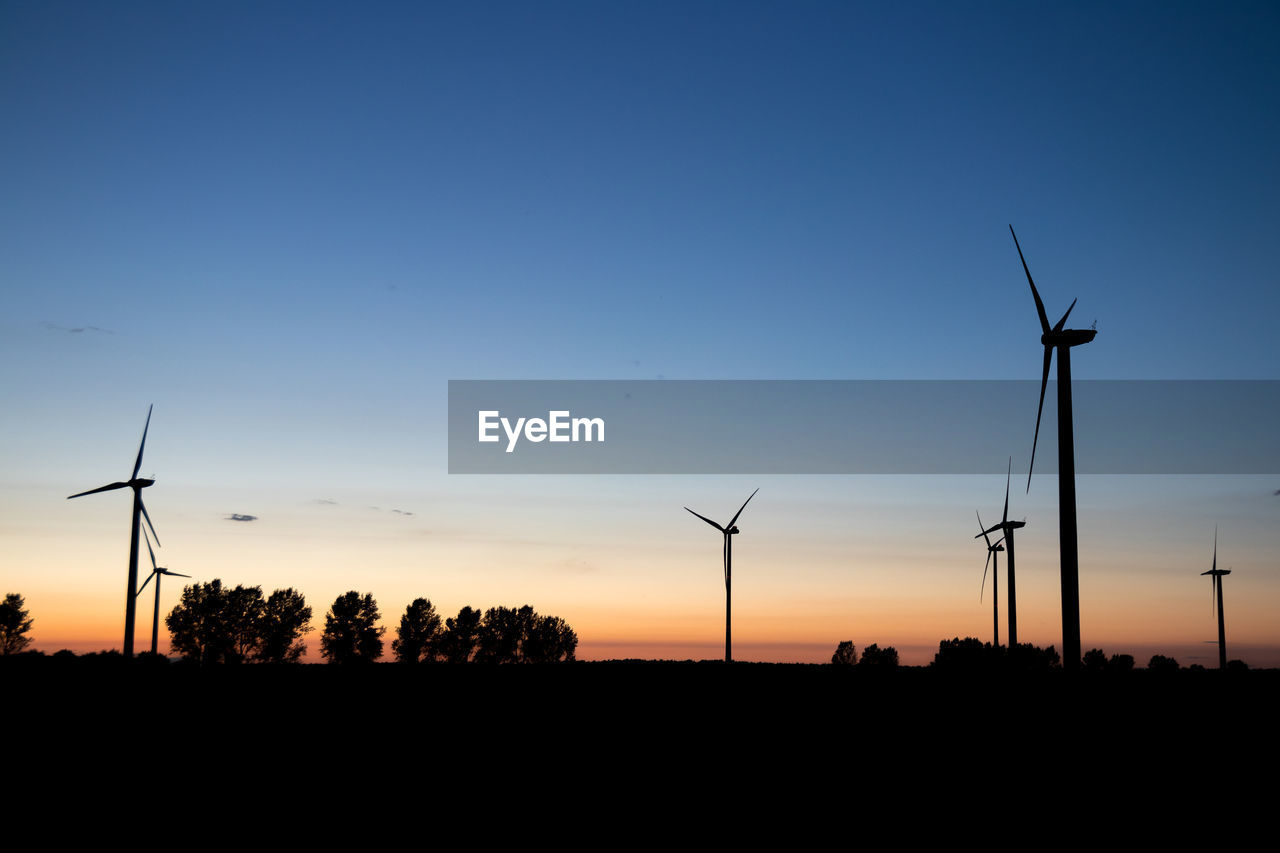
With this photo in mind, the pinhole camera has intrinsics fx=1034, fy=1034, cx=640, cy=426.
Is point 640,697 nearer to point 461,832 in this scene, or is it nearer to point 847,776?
point 847,776

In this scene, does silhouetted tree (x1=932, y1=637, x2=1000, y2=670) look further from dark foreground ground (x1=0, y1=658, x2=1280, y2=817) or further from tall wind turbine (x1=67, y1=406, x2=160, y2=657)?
tall wind turbine (x1=67, y1=406, x2=160, y2=657)

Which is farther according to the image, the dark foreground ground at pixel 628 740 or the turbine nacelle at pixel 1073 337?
the turbine nacelle at pixel 1073 337

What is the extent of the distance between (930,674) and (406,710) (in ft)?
158

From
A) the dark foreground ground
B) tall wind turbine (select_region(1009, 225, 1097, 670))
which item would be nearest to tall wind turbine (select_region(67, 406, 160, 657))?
the dark foreground ground

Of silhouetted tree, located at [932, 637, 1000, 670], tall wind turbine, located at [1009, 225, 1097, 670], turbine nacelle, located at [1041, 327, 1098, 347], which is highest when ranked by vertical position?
turbine nacelle, located at [1041, 327, 1098, 347]

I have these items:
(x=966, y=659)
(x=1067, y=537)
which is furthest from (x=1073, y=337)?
(x=966, y=659)

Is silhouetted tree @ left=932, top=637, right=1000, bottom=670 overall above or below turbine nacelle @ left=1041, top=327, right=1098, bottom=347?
below

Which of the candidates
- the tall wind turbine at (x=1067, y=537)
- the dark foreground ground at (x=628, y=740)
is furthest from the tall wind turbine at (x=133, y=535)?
the tall wind turbine at (x=1067, y=537)

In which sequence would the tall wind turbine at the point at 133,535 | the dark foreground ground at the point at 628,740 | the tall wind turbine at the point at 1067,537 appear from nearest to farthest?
the dark foreground ground at the point at 628,740 < the tall wind turbine at the point at 1067,537 < the tall wind turbine at the point at 133,535

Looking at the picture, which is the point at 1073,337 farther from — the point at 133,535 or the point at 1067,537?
the point at 133,535

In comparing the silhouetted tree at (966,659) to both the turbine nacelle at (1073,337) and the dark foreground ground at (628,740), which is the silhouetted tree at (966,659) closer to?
the dark foreground ground at (628,740)

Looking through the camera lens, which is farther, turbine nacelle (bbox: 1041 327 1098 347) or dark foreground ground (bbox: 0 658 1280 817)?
turbine nacelle (bbox: 1041 327 1098 347)

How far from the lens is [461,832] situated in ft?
93.4

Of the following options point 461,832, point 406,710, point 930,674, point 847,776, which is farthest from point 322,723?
point 930,674
